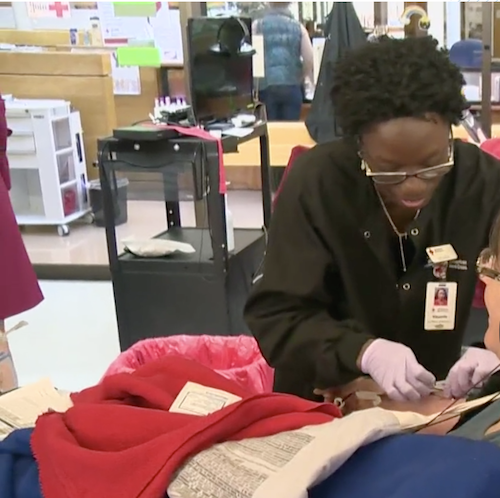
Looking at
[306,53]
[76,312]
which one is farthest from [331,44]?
[76,312]

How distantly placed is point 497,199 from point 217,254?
151 centimetres

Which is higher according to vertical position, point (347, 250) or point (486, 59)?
point (486, 59)

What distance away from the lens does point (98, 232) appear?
194 inches

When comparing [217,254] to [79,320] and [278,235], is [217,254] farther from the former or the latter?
[278,235]

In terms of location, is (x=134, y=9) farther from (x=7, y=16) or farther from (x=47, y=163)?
(x=47, y=163)

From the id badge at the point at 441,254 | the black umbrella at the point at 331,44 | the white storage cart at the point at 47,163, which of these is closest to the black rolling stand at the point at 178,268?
the black umbrella at the point at 331,44

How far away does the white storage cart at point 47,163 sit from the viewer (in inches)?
183

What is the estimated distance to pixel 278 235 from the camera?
144cm

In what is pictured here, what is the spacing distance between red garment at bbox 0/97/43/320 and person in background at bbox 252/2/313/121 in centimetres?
178

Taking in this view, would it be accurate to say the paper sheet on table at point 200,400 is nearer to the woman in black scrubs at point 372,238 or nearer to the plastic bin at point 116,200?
the woman in black scrubs at point 372,238

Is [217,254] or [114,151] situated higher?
[114,151]

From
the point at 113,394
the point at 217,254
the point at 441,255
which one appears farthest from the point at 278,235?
the point at 217,254

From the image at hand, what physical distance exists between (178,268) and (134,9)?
1.81 m

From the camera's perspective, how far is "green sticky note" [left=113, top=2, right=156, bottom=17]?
13.3 ft
